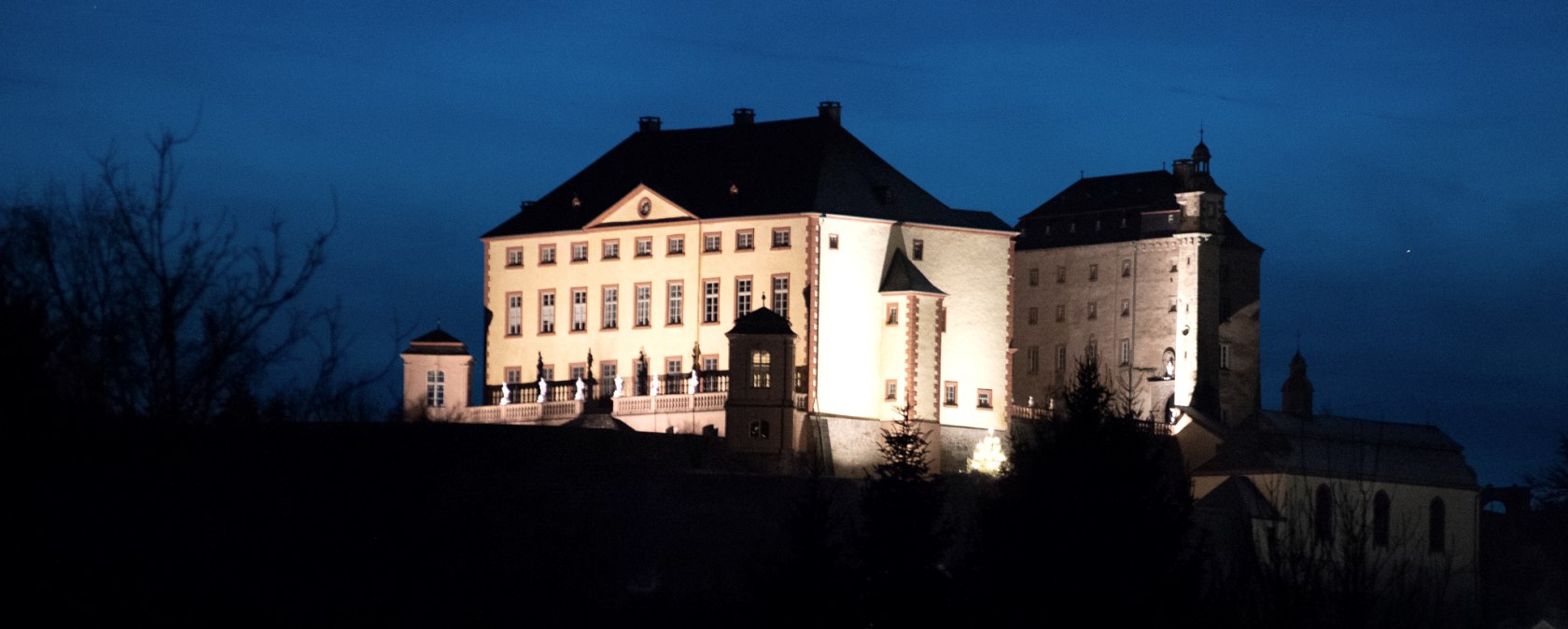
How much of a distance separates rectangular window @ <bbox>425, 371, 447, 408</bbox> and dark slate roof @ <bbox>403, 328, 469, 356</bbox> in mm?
692

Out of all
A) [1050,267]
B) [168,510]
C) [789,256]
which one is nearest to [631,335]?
[789,256]

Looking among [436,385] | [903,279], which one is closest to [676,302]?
[903,279]

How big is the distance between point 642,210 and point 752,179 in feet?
11.7

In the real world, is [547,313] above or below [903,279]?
below

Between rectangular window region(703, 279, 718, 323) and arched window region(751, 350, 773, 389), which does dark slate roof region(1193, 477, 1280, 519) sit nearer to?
rectangular window region(703, 279, 718, 323)

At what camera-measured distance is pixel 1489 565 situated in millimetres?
100562

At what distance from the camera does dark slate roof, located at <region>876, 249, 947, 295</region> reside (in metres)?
81.7

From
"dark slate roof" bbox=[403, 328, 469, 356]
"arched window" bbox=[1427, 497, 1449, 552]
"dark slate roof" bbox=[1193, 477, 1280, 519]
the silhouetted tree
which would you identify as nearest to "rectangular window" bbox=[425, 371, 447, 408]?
"dark slate roof" bbox=[403, 328, 469, 356]

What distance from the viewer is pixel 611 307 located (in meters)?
84.5

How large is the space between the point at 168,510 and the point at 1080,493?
105ft

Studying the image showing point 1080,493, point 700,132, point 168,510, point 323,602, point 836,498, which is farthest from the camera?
point 700,132

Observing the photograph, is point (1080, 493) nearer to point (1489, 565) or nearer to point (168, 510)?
→ point (168, 510)

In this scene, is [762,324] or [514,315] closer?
[762,324]

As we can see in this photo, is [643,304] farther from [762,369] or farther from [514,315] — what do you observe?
[762,369]
